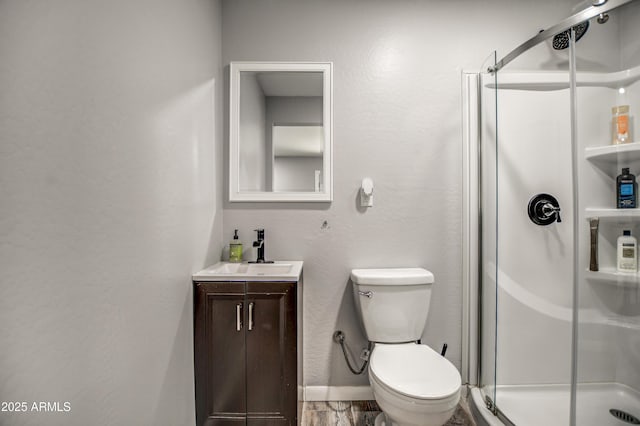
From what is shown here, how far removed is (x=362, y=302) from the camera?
5.75 ft

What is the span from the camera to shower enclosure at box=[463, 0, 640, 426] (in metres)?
1.21

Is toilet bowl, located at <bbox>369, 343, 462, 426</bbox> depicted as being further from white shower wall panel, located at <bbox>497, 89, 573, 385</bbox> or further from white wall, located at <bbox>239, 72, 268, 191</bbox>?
white wall, located at <bbox>239, 72, 268, 191</bbox>

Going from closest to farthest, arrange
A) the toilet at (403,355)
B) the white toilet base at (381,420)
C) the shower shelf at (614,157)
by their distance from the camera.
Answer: the shower shelf at (614,157) → the toilet at (403,355) → the white toilet base at (381,420)

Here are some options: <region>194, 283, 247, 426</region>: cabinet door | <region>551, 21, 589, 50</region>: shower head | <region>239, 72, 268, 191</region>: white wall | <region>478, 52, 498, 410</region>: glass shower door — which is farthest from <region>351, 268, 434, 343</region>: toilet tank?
<region>551, 21, 589, 50</region>: shower head

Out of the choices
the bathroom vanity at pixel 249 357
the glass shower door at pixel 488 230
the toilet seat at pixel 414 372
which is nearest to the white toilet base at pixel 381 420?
the toilet seat at pixel 414 372

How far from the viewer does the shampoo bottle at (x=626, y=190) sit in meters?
1.17

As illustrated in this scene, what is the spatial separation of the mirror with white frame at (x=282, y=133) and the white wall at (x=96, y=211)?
51cm

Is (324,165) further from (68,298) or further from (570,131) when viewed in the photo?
(68,298)

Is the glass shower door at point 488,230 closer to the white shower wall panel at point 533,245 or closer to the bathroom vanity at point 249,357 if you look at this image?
the white shower wall panel at point 533,245

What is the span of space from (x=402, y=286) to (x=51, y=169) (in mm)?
1565

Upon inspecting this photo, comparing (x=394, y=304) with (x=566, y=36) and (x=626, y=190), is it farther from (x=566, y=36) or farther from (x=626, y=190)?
(x=566, y=36)

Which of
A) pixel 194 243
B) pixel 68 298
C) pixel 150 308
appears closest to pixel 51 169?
pixel 68 298

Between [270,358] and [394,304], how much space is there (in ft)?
2.36

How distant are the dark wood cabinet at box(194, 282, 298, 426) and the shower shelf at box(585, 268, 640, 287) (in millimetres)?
1267
